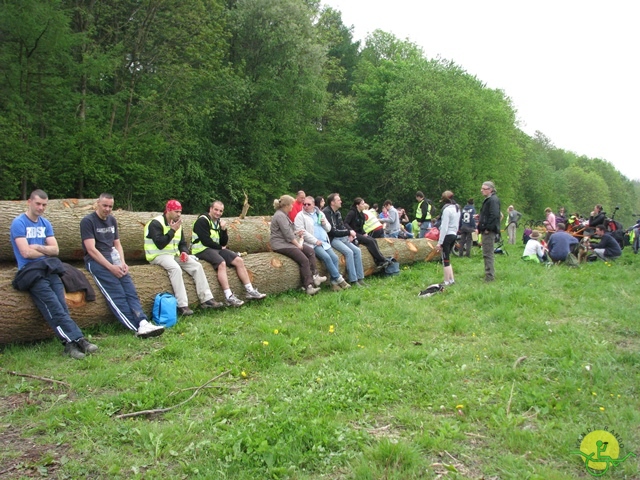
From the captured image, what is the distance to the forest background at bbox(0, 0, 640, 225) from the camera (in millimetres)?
13992

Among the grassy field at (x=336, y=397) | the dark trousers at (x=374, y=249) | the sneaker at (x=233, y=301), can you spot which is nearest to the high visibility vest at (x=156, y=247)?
the sneaker at (x=233, y=301)

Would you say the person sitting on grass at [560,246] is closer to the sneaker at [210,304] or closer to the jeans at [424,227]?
the jeans at [424,227]

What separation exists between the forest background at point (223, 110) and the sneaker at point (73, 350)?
9.89m

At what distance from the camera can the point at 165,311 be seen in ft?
20.5

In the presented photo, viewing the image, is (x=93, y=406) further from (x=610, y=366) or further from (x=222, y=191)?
(x=222, y=191)

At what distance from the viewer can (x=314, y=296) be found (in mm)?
8039

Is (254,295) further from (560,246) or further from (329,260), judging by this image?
(560,246)

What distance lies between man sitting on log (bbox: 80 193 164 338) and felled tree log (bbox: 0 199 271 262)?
1.67 metres

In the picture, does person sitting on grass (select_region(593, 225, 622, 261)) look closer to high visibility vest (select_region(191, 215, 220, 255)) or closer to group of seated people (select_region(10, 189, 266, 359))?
A: group of seated people (select_region(10, 189, 266, 359))

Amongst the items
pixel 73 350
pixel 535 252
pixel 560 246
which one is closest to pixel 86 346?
pixel 73 350

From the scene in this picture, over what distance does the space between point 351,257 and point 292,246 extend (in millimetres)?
1295

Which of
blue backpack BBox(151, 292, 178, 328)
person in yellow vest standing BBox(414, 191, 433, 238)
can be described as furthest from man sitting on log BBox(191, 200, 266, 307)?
person in yellow vest standing BBox(414, 191, 433, 238)

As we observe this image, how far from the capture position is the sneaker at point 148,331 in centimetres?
572

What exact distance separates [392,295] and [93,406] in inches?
207
